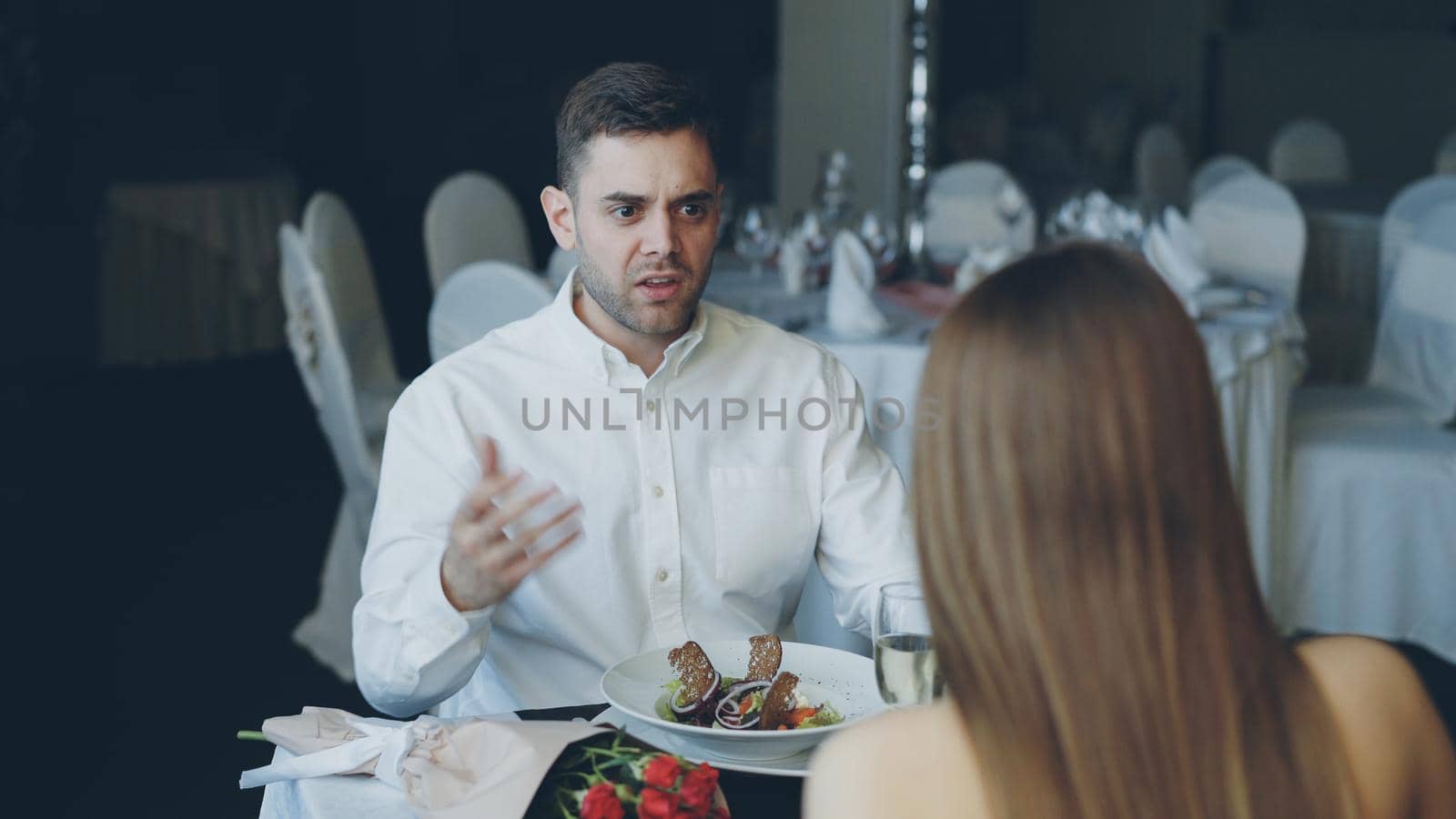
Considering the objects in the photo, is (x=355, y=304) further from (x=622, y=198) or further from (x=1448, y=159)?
(x=1448, y=159)

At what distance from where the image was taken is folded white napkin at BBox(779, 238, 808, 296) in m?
3.43

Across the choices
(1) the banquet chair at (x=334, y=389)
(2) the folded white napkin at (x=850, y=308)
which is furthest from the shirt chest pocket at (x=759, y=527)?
(1) the banquet chair at (x=334, y=389)

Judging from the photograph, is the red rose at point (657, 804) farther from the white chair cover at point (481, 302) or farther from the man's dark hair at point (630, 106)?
the white chair cover at point (481, 302)

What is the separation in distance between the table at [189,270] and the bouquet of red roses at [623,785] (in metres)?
6.80

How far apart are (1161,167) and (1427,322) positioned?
3.60 meters

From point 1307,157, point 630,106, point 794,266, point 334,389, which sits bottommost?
point 334,389

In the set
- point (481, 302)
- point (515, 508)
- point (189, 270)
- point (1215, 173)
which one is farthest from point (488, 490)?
point (189, 270)

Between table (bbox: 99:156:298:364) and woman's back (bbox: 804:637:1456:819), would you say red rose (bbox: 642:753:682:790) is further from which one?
table (bbox: 99:156:298:364)

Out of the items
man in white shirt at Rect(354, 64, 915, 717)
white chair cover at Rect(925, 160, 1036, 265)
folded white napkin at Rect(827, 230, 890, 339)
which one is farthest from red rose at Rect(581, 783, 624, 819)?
white chair cover at Rect(925, 160, 1036, 265)

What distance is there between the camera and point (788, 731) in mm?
1107

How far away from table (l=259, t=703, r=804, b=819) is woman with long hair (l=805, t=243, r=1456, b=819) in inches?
11.3

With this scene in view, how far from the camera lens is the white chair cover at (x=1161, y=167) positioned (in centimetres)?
677

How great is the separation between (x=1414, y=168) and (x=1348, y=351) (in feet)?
17.6

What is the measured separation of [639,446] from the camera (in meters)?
1.62
